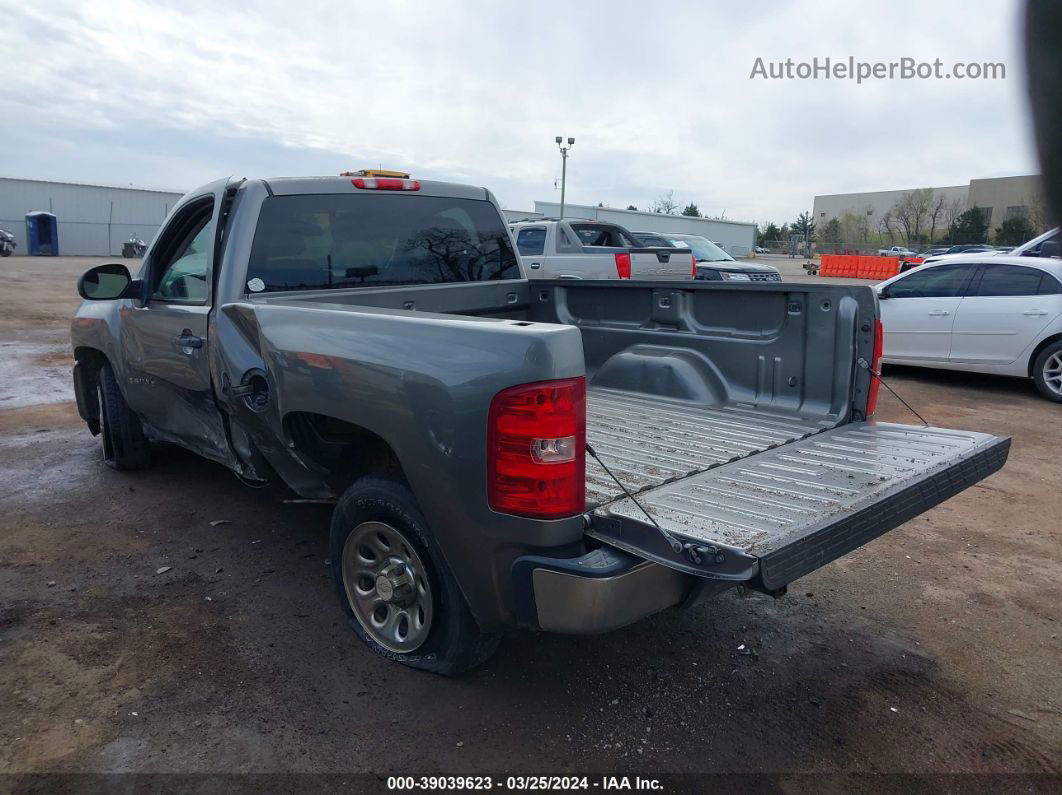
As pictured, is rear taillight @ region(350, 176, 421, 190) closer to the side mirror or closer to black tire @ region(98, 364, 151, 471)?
the side mirror

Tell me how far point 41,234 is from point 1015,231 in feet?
135

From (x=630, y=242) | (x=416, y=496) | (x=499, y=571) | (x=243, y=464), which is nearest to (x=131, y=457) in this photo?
(x=243, y=464)

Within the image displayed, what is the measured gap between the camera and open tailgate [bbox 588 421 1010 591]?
93.2 inches

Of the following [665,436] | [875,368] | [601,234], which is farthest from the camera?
[601,234]

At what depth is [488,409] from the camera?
256cm

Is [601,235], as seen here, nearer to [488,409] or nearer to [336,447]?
[336,447]

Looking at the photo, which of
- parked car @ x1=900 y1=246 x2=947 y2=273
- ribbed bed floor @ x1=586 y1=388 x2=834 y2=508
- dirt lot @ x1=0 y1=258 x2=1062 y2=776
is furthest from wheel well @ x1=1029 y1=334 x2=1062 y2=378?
ribbed bed floor @ x1=586 y1=388 x2=834 y2=508

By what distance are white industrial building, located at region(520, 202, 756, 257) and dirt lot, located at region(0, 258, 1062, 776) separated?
42.5 m

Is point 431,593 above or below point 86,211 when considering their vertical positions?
below

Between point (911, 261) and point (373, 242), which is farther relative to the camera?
point (911, 261)

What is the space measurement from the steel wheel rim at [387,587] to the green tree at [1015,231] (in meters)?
2.24

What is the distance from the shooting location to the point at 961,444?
137 inches

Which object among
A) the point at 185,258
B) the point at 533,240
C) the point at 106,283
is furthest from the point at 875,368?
the point at 533,240

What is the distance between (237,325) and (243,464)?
787 millimetres
